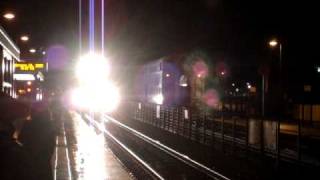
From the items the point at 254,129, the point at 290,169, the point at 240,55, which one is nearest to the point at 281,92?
the point at 240,55

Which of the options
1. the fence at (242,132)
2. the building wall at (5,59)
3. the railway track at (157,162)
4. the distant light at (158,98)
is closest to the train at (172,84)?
the distant light at (158,98)

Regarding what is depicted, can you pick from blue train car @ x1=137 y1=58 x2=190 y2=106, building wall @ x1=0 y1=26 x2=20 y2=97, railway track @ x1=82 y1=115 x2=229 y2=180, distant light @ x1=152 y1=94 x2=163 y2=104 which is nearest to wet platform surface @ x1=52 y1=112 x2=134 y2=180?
railway track @ x1=82 y1=115 x2=229 y2=180

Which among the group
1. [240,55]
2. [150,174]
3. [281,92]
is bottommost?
[150,174]

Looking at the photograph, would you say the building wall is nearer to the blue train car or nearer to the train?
the train

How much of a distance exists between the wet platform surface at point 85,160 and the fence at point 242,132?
4328mm

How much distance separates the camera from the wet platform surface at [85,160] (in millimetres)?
15195

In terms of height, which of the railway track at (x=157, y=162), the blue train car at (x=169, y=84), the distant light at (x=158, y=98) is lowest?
the railway track at (x=157, y=162)

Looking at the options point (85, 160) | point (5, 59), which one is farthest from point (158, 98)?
point (85, 160)

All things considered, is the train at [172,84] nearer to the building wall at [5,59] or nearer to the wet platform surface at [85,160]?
the building wall at [5,59]

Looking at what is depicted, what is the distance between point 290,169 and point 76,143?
12.2m

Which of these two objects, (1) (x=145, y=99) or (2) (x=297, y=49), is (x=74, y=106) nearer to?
(1) (x=145, y=99)

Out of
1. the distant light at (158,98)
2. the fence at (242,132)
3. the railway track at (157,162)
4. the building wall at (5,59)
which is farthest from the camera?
the distant light at (158,98)

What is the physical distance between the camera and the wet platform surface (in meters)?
15.2

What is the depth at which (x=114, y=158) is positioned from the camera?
19.7 meters
